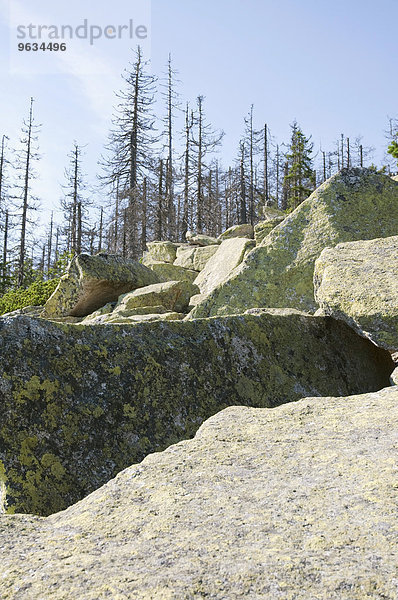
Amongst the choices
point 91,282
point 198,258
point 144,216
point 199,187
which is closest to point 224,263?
point 91,282

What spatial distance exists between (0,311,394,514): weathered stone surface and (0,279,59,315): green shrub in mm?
19056

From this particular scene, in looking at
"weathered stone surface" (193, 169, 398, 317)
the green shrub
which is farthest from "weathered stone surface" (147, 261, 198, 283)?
"weathered stone surface" (193, 169, 398, 317)

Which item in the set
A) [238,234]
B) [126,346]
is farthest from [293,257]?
[238,234]

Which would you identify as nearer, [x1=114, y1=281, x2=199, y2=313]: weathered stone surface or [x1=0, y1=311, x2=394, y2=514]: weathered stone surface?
[x1=0, y1=311, x2=394, y2=514]: weathered stone surface

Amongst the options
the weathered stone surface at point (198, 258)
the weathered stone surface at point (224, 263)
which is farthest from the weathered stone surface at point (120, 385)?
the weathered stone surface at point (198, 258)

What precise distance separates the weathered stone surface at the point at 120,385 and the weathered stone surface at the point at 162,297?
18.7ft

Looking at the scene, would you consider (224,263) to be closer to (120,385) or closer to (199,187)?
(120,385)

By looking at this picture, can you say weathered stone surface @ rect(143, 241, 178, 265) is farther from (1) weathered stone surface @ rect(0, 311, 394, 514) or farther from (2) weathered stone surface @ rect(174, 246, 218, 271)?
(1) weathered stone surface @ rect(0, 311, 394, 514)

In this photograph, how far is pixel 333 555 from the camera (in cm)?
159

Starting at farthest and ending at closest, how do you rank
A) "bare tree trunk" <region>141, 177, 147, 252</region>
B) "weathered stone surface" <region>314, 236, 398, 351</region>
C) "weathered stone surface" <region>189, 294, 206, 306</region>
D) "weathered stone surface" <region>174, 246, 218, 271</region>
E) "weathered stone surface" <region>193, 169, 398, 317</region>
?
"bare tree trunk" <region>141, 177, 147, 252</region>
"weathered stone surface" <region>174, 246, 218, 271</region>
"weathered stone surface" <region>189, 294, 206, 306</region>
"weathered stone surface" <region>193, 169, 398, 317</region>
"weathered stone surface" <region>314, 236, 398, 351</region>

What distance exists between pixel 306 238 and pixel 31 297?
18.1 m

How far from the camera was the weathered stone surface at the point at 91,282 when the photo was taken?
11.9m

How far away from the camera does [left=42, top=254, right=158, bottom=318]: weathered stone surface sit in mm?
11914

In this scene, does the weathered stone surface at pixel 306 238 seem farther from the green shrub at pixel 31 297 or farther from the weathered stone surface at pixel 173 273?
the green shrub at pixel 31 297
